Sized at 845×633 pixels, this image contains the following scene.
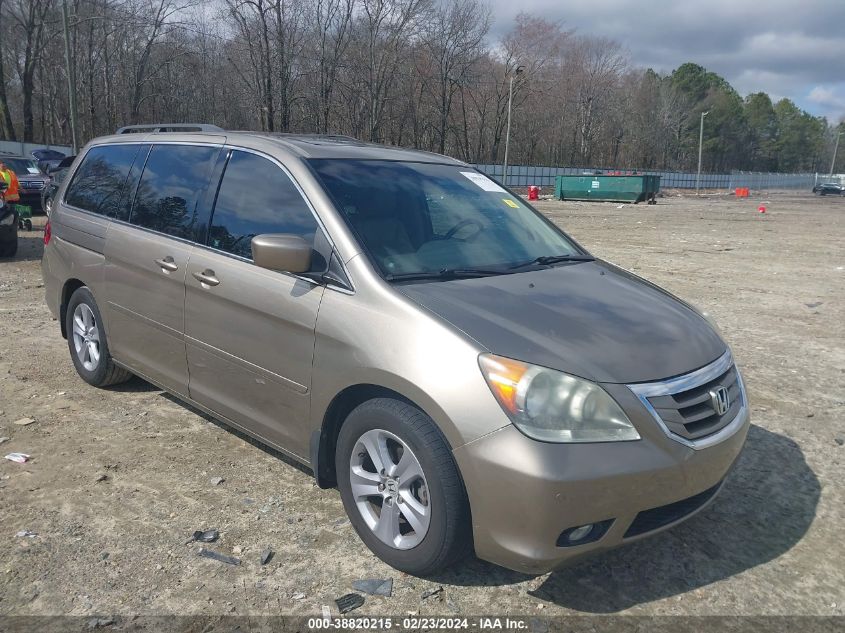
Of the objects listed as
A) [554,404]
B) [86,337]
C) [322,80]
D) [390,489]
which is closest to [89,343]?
[86,337]

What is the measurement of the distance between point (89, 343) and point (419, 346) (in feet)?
11.5

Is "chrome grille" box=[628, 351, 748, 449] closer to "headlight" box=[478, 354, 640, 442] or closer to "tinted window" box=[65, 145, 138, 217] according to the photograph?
"headlight" box=[478, 354, 640, 442]

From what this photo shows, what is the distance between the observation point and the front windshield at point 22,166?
1966 cm

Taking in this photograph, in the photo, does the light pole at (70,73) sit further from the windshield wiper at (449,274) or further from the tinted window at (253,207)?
the windshield wiper at (449,274)

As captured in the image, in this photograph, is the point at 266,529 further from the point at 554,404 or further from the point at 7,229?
the point at 7,229

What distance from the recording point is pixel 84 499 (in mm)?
3768

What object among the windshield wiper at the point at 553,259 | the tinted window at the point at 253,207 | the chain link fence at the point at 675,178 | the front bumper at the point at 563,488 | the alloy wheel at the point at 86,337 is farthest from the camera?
Result: the chain link fence at the point at 675,178

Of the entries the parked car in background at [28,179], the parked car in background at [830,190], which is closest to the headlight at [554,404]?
the parked car in background at [28,179]

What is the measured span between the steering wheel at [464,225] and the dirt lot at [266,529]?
1.58 metres

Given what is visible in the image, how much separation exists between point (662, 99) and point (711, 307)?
90.9 m

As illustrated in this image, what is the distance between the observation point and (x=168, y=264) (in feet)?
14.0

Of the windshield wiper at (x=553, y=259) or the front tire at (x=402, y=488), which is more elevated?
the windshield wiper at (x=553, y=259)

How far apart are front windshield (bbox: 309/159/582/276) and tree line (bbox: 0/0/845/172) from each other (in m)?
37.8

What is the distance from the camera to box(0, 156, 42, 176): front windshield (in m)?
19.7
